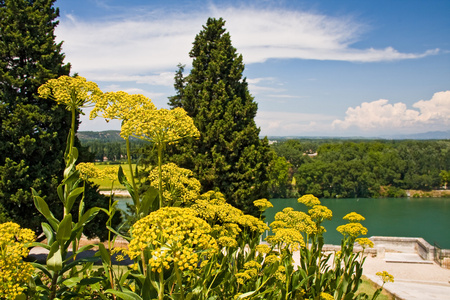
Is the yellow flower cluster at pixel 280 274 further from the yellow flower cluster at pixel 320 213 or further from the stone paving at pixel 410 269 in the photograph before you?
the stone paving at pixel 410 269

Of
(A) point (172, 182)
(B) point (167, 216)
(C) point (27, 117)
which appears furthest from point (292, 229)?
(C) point (27, 117)

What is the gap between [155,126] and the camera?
9.77 feet

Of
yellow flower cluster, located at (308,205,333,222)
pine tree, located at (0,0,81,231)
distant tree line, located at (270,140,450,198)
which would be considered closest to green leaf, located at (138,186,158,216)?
yellow flower cluster, located at (308,205,333,222)

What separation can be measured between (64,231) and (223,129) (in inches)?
399

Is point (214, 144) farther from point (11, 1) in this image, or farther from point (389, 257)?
point (389, 257)

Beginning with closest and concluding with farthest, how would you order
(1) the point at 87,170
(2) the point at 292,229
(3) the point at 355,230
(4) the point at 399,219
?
(1) the point at 87,170 < (2) the point at 292,229 < (3) the point at 355,230 < (4) the point at 399,219

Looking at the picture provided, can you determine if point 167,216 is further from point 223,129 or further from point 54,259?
point 223,129

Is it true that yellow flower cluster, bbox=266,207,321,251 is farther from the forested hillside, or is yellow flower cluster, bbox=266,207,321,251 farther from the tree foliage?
the tree foliage

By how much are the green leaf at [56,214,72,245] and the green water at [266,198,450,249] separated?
24362mm

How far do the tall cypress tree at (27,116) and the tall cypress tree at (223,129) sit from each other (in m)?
4.32

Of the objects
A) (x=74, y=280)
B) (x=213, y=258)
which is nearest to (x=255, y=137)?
(x=213, y=258)

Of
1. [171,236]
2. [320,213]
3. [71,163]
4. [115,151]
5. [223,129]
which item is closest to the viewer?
[171,236]

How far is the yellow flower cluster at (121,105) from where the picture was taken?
3148 mm

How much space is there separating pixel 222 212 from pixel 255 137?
8.74 metres
